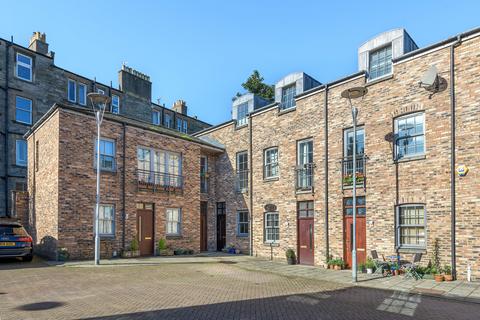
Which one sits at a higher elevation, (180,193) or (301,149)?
(301,149)

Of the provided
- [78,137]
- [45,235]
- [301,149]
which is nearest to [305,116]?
[301,149]

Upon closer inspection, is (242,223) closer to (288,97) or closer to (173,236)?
(173,236)

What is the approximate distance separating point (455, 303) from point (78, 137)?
15.3 meters

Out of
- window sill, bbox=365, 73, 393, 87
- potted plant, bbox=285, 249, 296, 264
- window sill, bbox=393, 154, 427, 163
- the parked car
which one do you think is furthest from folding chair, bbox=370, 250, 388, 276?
the parked car

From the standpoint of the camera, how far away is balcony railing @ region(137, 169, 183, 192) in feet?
61.5

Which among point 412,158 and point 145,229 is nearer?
point 412,158

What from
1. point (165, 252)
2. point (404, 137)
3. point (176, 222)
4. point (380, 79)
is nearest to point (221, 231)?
point (176, 222)

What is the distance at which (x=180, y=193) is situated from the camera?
67.2ft

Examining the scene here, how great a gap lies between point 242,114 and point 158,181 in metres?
6.84

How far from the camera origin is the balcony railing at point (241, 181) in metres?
21.3

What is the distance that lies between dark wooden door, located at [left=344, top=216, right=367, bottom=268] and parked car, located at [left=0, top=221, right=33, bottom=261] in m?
13.0

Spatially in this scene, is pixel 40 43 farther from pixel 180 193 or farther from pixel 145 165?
pixel 180 193

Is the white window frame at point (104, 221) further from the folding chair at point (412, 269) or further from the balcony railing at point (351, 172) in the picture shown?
the folding chair at point (412, 269)

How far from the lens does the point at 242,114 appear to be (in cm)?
2292
